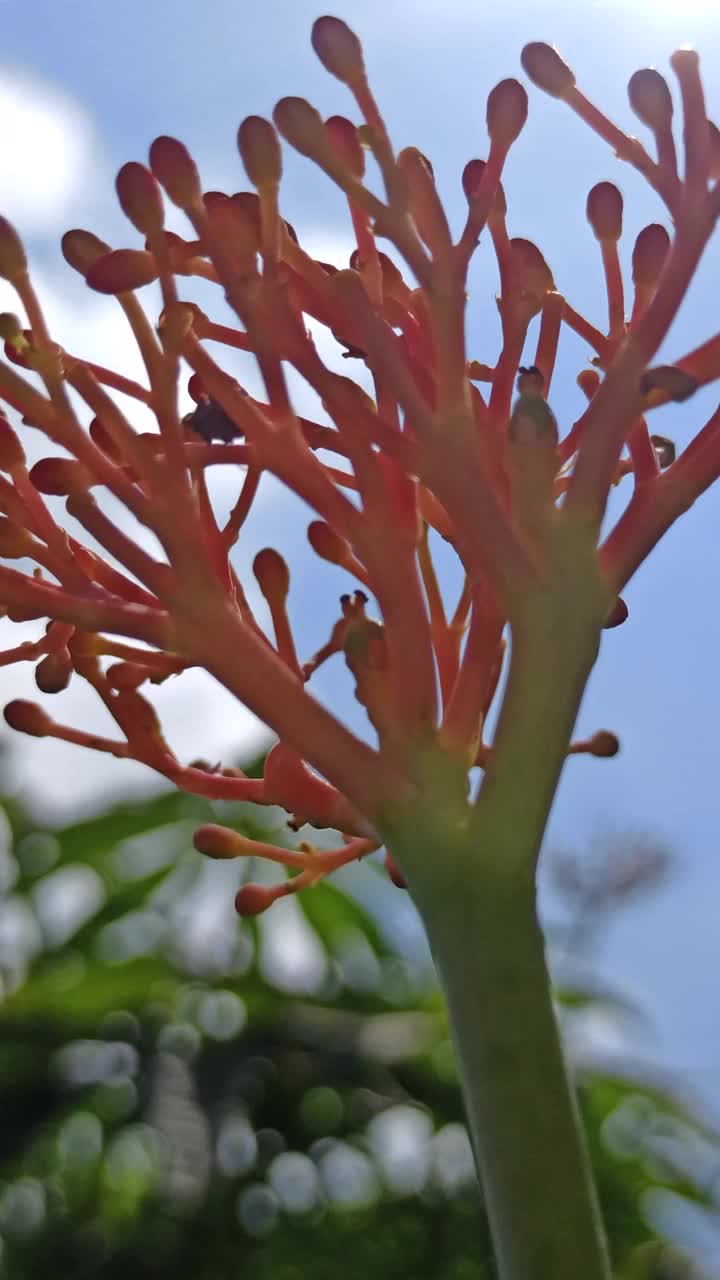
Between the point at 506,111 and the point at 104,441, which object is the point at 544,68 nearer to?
the point at 506,111

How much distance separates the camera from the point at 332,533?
78 centimetres

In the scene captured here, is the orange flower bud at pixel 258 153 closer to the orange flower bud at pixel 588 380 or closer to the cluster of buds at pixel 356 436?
the cluster of buds at pixel 356 436

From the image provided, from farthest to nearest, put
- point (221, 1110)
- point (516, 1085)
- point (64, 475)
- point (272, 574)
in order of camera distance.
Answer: point (221, 1110), point (272, 574), point (64, 475), point (516, 1085)

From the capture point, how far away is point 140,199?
63 cm

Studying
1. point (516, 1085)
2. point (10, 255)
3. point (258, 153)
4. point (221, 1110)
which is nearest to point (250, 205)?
point (258, 153)

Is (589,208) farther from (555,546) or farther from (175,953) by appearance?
(175,953)

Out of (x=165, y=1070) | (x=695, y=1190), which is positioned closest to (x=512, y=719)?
(x=165, y=1070)

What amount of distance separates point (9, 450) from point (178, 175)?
7.4 inches

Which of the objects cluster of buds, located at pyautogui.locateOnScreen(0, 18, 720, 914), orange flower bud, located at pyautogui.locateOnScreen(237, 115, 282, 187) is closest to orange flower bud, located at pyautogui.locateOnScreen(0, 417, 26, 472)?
cluster of buds, located at pyautogui.locateOnScreen(0, 18, 720, 914)

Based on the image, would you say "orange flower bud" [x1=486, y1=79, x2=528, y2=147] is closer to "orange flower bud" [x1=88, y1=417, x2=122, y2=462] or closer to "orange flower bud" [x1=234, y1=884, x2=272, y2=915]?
"orange flower bud" [x1=88, y1=417, x2=122, y2=462]

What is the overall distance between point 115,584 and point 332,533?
0.15 m

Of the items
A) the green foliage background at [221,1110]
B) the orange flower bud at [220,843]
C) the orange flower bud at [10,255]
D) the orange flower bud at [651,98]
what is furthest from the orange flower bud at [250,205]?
the green foliage background at [221,1110]

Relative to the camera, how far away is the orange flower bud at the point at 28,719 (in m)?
0.75

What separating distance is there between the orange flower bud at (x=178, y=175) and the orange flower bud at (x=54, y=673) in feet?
0.98
